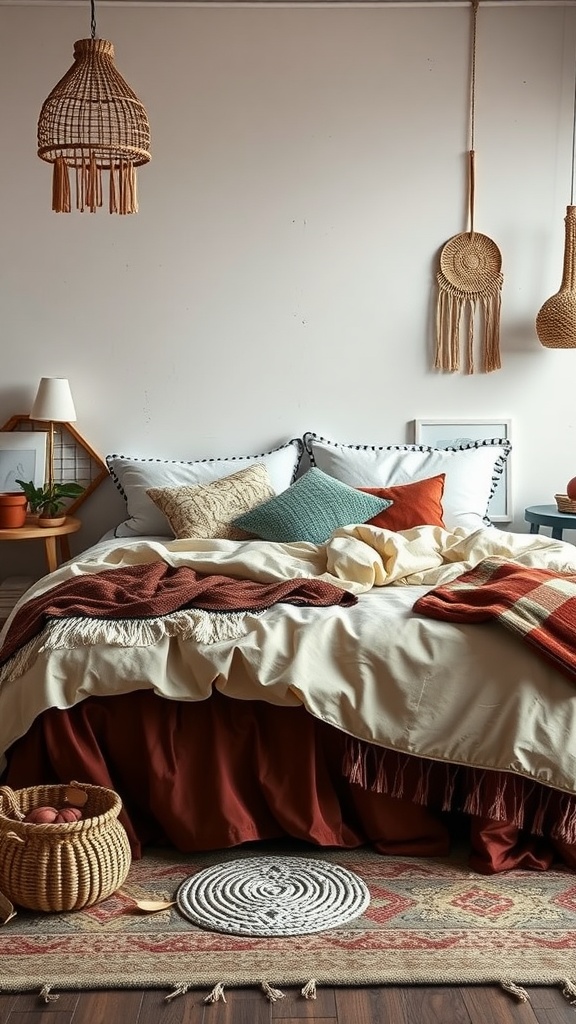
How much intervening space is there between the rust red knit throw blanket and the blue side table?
1620 millimetres

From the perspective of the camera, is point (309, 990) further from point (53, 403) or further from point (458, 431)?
point (458, 431)

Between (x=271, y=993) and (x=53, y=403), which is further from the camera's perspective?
(x=53, y=403)

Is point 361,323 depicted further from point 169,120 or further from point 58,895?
point 58,895

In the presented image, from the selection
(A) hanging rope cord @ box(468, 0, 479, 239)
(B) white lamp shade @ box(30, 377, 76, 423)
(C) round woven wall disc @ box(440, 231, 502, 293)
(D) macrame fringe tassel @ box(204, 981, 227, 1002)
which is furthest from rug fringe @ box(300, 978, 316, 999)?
(A) hanging rope cord @ box(468, 0, 479, 239)

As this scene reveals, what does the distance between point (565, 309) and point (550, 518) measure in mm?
885

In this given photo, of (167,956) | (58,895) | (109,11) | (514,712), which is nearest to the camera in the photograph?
(167,956)

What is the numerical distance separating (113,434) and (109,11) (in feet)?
5.80

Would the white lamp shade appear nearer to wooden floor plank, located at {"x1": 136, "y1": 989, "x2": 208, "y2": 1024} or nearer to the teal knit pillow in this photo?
the teal knit pillow

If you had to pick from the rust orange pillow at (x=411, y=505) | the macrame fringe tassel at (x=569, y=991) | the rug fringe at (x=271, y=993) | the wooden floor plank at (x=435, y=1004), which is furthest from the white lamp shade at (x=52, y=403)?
the macrame fringe tassel at (x=569, y=991)

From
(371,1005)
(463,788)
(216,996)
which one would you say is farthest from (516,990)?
(463,788)

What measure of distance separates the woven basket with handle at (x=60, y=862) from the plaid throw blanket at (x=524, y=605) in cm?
101

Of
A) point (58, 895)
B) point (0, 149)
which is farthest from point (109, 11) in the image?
point (58, 895)

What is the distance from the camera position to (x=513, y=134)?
15.9ft

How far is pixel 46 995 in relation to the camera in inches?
86.4
